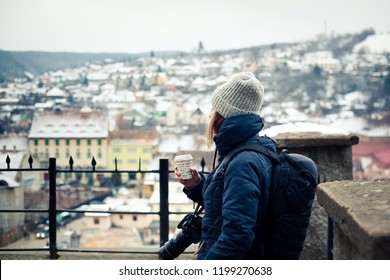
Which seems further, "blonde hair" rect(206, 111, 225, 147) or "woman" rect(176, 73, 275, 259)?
"blonde hair" rect(206, 111, 225, 147)

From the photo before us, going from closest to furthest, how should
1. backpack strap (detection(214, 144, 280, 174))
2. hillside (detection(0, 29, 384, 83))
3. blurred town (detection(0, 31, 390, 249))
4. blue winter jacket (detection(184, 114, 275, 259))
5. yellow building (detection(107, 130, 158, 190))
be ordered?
blue winter jacket (detection(184, 114, 275, 259))
backpack strap (detection(214, 144, 280, 174))
blurred town (detection(0, 31, 390, 249))
hillside (detection(0, 29, 384, 83))
yellow building (detection(107, 130, 158, 190))

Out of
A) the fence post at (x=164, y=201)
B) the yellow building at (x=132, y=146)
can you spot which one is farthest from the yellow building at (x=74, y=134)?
the fence post at (x=164, y=201)

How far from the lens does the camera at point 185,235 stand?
174 cm

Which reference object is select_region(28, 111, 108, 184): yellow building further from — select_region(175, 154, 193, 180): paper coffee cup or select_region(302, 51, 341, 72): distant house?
select_region(175, 154, 193, 180): paper coffee cup

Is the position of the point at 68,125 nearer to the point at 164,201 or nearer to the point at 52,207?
the point at 52,207

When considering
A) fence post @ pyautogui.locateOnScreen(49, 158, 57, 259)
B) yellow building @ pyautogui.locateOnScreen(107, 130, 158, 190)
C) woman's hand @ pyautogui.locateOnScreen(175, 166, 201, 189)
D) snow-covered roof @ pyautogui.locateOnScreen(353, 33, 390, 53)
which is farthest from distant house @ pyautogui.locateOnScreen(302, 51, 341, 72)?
woman's hand @ pyautogui.locateOnScreen(175, 166, 201, 189)

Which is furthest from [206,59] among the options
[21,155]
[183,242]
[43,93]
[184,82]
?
[183,242]

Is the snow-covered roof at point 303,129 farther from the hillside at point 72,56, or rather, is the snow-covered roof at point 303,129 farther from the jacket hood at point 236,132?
the hillside at point 72,56

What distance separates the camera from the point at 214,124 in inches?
63.6

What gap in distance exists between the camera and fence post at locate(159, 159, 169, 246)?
3.52 meters

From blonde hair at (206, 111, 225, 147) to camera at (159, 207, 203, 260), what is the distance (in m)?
0.28

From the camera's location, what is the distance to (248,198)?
139 cm

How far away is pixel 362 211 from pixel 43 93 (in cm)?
1479
